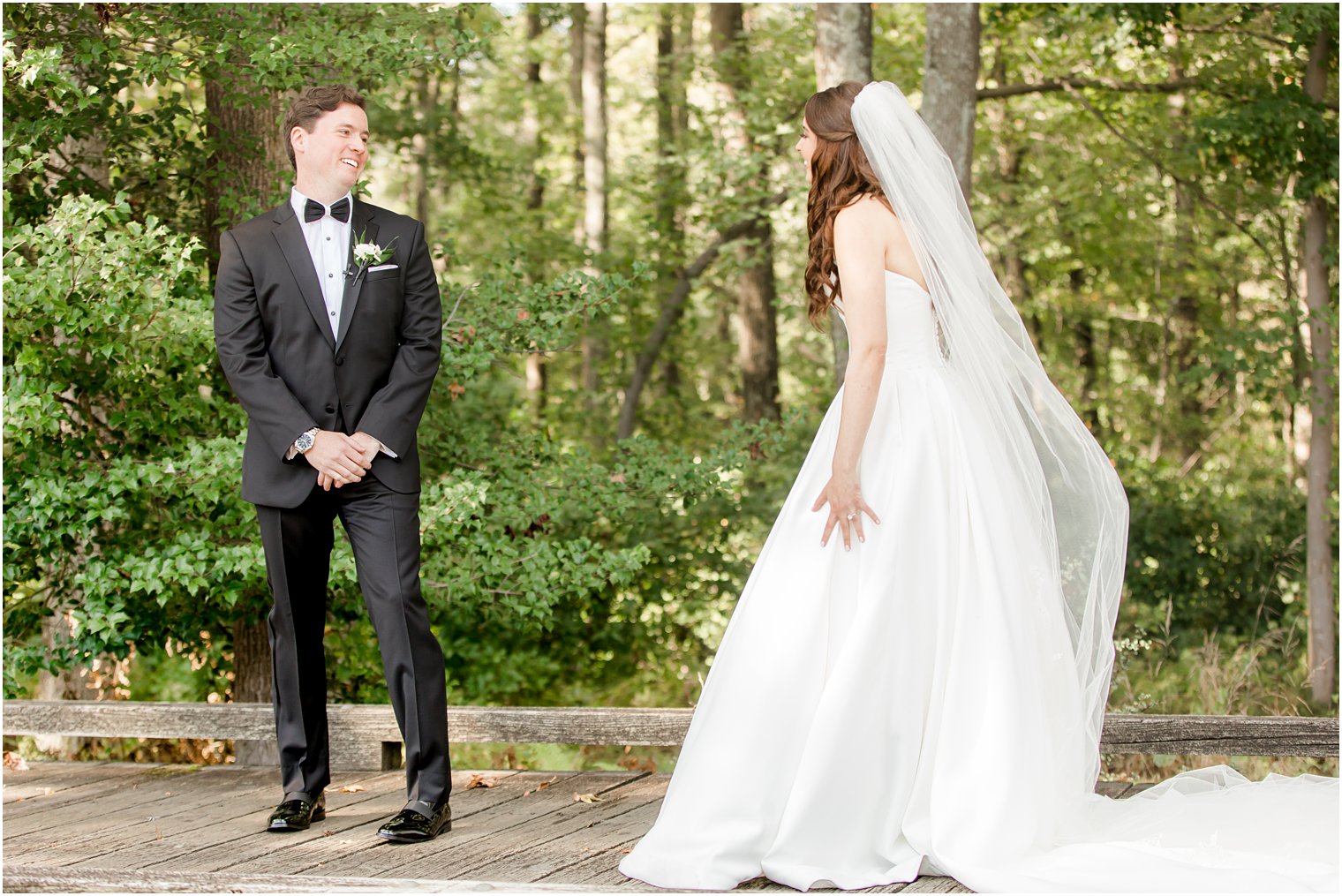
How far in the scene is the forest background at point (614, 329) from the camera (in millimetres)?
5066

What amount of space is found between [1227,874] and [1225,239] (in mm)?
11195

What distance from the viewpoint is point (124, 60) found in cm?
538

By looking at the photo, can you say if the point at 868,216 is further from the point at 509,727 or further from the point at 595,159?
the point at 595,159

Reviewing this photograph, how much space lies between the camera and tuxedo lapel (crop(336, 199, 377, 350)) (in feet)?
12.6

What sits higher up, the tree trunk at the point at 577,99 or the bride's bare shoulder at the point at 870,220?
the tree trunk at the point at 577,99

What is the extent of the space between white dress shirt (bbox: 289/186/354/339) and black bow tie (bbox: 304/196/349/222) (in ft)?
0.03

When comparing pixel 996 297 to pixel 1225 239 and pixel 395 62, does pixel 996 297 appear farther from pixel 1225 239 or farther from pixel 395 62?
pixel 1225 239

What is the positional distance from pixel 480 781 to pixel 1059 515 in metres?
2.33

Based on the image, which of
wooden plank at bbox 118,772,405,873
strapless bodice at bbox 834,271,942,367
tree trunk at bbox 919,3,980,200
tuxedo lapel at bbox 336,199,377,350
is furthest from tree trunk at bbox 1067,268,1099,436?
tuxedo lapel at bbox 336,199,377,350

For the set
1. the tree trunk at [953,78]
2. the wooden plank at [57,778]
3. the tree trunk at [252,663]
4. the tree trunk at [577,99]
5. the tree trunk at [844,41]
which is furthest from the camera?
the tree trunk at [577,99]

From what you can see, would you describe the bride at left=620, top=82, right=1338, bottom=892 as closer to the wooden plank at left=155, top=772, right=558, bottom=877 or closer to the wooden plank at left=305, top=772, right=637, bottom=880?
the wooden plank at left=305, top=772, right=637, bottom=880

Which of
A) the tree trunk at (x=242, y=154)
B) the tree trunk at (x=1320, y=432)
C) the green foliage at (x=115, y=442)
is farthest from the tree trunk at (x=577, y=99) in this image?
the green foliage at (x=115, y=442)

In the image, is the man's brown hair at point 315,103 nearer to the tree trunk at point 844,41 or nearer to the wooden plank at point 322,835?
the wooden plank at point 322,835

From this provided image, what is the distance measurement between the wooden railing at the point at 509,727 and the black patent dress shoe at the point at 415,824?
757mm
